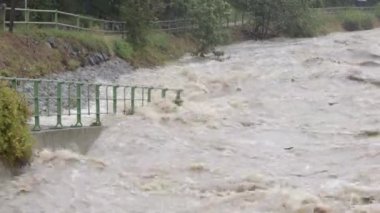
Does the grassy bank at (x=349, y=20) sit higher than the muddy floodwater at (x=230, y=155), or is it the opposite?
the grassy bank at (x=349, y=20)

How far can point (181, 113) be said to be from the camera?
20609mm

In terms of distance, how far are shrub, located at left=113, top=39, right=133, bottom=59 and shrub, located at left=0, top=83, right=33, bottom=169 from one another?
19127 mm

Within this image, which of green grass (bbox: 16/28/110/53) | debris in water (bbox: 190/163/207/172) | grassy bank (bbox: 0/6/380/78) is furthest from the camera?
green grass (bbox: 16/28/110/53)

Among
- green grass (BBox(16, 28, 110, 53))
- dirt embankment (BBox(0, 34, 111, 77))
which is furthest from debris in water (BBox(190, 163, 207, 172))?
green grass (BBox(16, 28, 110, 53))

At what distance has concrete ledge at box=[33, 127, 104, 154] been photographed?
14052 millimetres

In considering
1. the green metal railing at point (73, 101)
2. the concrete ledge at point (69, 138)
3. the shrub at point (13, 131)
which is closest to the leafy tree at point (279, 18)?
the green metal railing at point (73, 101)

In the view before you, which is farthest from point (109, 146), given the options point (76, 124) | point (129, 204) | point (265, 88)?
point (265, 88)

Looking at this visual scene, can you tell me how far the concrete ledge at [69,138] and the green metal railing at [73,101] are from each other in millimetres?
189

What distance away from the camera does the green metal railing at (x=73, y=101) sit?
14883 mm

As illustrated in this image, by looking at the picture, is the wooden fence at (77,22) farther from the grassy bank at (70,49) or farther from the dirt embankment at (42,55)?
the dirt embankment at (42,55)

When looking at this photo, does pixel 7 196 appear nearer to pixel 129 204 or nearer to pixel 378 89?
pixel 129 204

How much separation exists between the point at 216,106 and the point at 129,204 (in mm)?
11218

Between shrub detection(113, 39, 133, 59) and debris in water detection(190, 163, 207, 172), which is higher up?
shrub detection(113, 39, 133, 59)

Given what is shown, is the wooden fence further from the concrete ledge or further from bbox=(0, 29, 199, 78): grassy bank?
the concrete ledge
